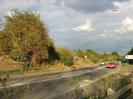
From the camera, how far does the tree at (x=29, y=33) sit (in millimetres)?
55562

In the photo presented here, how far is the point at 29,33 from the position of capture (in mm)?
56500

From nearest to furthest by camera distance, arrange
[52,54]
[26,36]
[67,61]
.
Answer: [26,36], [52,54], [67,61]

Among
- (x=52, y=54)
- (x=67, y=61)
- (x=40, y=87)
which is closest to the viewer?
(x=40, y=87)

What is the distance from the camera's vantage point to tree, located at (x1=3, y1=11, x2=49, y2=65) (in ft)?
182

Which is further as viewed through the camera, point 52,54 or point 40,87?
point 52,54

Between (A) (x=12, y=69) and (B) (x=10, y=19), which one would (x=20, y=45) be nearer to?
(A) (x=12, y=69)

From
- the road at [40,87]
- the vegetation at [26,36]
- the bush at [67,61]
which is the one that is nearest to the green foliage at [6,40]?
the vegetation at [26,36]

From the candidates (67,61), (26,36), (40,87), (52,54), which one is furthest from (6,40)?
(40,87)

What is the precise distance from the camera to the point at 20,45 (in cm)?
5306

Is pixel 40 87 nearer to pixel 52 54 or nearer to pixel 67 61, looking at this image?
pixel 52 54

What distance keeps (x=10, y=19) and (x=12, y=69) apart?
37.3 ft

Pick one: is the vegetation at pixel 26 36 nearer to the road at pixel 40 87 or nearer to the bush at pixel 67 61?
the bush at pixel 67 61

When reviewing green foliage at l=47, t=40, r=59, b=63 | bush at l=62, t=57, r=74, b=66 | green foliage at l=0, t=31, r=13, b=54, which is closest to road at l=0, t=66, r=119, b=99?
green foliage at l=0, t=31, r=13, b=54

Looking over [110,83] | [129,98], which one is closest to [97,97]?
[129,98]
